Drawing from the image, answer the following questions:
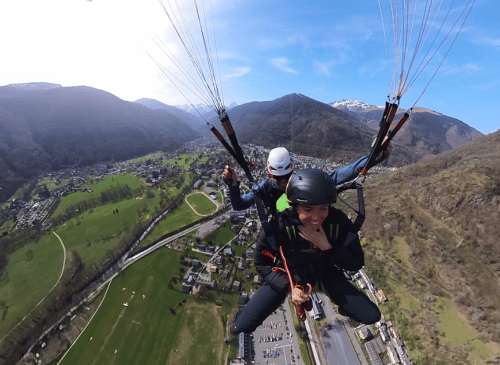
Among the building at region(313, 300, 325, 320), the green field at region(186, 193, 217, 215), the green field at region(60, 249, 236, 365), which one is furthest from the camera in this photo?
the green field at region(186, 193, 217, 215)

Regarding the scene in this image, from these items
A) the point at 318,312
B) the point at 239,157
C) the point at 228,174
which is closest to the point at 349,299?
the point at 228,174

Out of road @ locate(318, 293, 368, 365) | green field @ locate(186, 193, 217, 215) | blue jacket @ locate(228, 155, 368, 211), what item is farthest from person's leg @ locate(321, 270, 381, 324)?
green field @ locate(186, 193, 217, 215)

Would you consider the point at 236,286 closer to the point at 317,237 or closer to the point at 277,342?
the point at 277,342

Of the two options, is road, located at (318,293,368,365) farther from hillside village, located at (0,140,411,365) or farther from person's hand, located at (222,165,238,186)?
person's hand, located at (222,165,238,186)

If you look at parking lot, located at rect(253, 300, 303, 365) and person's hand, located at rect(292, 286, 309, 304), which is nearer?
person's hand, located at rect(292, 286, 309, 304)

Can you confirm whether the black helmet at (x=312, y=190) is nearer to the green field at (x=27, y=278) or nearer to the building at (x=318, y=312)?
the building at (x=318, y=312)

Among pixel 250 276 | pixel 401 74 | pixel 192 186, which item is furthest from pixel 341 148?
pixel 401 74
